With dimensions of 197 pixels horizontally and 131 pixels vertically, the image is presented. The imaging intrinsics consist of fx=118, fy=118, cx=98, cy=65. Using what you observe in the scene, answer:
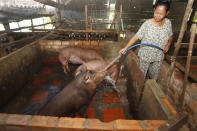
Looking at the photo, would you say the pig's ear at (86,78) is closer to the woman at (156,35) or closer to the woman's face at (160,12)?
the woman at (156,35)

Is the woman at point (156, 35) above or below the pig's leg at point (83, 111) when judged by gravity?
above

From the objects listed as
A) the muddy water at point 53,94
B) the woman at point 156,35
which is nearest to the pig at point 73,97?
the muddy water at point 53,94

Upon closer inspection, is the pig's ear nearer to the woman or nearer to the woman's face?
the woman

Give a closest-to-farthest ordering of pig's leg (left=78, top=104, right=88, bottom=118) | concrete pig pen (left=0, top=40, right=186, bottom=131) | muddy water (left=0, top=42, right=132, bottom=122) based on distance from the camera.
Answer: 1. concrete pig pen (left=0, top=40, right=186, bottom=131)
2. pig's leg (left=78, top=104, right=88, bottom=118)
3. muddy water (left=0, top=42, right=132, bottom=122)

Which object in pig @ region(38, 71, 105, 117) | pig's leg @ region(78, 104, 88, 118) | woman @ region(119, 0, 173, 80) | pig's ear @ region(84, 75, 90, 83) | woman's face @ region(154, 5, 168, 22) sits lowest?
pig's leg @ region(78, 104, 88, 118)

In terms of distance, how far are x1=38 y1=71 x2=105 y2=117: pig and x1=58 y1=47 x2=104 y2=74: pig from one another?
6.23ft

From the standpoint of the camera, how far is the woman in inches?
94.8

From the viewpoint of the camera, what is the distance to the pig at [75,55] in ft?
16.4

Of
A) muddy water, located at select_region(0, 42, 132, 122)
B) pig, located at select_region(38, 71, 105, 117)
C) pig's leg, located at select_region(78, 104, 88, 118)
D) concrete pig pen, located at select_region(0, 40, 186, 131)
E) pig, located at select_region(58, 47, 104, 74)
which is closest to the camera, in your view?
concrete pig pen, located at select_region(0, 40, 186, 131)

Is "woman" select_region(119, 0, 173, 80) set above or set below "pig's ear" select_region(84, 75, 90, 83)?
above

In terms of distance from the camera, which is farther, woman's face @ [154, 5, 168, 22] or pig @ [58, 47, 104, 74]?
pig @ [58, 47, 104, 74]

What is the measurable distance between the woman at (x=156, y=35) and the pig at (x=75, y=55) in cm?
240

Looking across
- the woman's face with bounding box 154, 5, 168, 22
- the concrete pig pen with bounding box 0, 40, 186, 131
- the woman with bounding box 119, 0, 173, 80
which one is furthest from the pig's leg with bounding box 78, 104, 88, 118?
the woman's face with bounding box 154, 5, 168, 22

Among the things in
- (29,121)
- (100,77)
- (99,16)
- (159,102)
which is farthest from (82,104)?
(99,16)
